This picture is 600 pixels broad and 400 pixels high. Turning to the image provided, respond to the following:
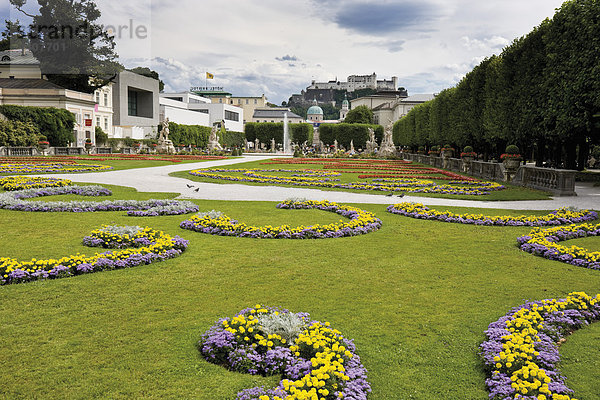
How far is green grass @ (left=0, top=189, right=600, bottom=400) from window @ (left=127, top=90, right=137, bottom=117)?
7531 centimetres

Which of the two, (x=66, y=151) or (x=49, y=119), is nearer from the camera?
(x=66, y=151)

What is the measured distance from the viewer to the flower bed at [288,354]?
12.0 ft

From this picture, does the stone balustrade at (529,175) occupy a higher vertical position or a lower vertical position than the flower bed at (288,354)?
higher

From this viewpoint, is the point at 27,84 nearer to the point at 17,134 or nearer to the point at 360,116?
the point at 17,134

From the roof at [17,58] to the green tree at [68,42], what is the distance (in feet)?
14.8

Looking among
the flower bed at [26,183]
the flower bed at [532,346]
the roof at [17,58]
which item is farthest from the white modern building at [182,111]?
the flower bed at [532,346]

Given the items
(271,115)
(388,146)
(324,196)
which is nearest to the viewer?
(324,196)

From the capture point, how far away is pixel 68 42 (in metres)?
61.0

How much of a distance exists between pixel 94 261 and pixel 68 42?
64.2 metres

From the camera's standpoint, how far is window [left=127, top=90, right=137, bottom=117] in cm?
7944

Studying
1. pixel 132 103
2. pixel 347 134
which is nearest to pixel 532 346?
pixel 132 103

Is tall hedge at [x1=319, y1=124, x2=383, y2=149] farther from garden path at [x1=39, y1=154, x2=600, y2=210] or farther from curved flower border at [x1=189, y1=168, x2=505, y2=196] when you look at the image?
garden path at [x1=39, y1=154, x2=600, y2=210]

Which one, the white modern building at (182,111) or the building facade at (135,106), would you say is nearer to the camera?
the building facade at (135,106)

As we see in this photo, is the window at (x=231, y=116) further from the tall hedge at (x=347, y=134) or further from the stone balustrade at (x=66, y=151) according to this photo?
the stone balustrade at (x=66, y=151)
